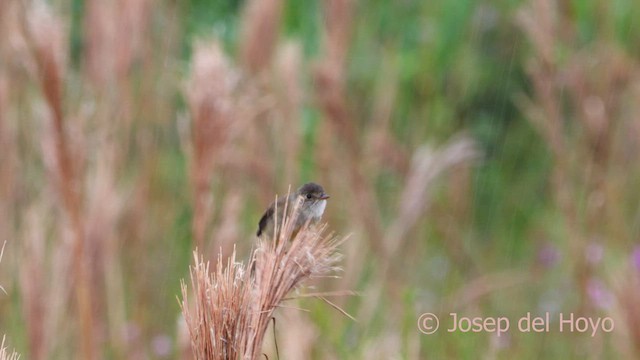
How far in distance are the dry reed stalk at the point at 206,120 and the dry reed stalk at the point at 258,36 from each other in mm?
1090

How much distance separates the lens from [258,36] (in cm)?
388

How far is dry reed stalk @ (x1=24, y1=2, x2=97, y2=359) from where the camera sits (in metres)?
2.64

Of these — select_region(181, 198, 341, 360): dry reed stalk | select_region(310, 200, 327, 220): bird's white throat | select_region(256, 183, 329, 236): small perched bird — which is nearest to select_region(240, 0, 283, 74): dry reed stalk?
select_region(256, 183, 329, 236): small perched bird

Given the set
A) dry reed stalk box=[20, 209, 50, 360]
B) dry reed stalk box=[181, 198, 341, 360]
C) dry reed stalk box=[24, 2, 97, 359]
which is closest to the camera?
dry reed stalk box=[181, 198, 341, 360]

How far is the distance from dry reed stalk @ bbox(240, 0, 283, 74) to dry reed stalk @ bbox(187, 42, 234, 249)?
3.58ft

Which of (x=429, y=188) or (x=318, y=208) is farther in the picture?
(x=429, y=188)

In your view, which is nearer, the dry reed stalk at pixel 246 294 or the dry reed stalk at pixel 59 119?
the dry reed stalk at pixel 246 294

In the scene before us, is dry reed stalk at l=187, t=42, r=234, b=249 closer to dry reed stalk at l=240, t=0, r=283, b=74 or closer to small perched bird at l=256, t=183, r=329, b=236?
small perched bird at l=256, t=183, r=329, b=236

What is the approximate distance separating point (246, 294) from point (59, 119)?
4.40 ft

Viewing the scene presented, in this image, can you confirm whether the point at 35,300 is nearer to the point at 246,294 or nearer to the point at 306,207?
the point at 306,207

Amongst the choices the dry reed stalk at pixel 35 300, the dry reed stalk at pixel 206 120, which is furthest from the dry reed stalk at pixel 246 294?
the dry reed stalk at pixel 35 300

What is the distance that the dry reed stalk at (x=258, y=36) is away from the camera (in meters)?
3.82

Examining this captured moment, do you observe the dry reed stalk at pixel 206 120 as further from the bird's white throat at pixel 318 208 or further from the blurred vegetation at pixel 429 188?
the bird's white throat at pixel 318 208

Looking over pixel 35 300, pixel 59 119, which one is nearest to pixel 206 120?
pixel 59 119
